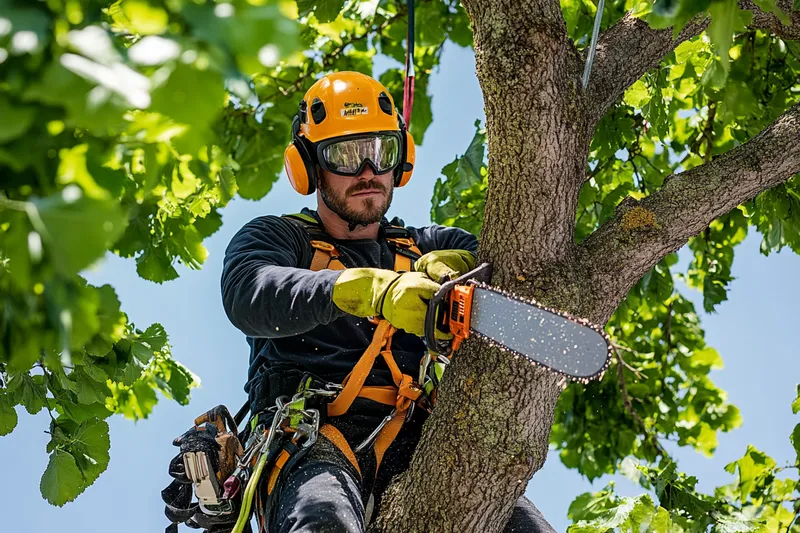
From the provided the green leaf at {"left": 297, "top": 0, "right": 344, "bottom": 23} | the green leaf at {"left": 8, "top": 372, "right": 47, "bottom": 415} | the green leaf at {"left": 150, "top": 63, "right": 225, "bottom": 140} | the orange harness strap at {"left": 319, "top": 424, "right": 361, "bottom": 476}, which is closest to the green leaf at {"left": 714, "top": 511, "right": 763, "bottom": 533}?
the orange harness strap at {"left": 319, "top": 424, "right": 361, "bottom": 476}

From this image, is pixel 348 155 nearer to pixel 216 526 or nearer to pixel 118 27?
pixel 216 526

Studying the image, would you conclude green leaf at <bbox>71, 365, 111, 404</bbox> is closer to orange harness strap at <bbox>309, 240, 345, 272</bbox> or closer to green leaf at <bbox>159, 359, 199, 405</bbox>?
orange harness strap at <bbox>309, 240, 345, 272</bbox>

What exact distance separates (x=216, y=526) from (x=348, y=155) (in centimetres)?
146

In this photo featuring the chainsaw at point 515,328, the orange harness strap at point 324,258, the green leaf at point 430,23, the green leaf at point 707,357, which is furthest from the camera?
the green leaf at point 707,357

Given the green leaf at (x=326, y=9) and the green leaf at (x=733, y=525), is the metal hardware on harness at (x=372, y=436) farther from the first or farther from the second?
the green leaf at (x=326, y=9)

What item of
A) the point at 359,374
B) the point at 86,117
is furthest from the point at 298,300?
the point at 86,117

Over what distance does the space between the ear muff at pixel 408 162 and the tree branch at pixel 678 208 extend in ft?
3.50

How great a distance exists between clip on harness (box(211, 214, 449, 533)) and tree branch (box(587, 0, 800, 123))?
1.05 meters

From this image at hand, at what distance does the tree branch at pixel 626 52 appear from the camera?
2.96 metres

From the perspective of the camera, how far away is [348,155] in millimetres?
3547

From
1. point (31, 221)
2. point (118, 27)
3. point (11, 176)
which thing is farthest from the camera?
point (118, 27)

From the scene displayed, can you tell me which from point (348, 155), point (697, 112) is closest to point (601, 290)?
point (348, 155)

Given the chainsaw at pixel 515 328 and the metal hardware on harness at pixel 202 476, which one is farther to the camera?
the metal hardware on harness at pixel 202 476

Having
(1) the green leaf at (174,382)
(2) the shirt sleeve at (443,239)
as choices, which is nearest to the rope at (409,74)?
(2) the shirt sleeve at (443,239)
